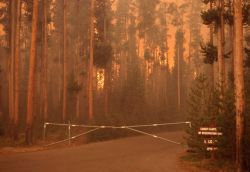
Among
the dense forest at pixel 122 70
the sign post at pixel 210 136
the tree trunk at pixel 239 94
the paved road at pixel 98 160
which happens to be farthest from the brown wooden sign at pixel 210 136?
the paved road at pixel 98 160

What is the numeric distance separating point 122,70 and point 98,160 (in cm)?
5909

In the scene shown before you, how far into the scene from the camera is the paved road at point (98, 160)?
1398 cm

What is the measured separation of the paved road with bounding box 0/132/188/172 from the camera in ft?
45.9

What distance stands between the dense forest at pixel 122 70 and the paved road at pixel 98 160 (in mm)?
2121

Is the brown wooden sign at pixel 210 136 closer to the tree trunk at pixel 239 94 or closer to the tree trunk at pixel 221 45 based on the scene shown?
the tree trunk at pixel 239 94

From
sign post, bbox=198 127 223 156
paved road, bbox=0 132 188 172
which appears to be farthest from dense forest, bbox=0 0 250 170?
paved road, bbox=0 132 188 172

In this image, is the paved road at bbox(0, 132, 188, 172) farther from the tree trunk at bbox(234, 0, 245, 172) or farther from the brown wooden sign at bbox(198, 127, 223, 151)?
the tree trunk at bbox(234, 0, 245, 172)

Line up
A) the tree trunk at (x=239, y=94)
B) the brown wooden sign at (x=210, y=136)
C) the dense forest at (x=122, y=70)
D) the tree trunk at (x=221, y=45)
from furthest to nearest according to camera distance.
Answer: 1. the tree trunk at (x=221, y=45)
2. the dense forest at (x=122, y=70)
3. the brown wooden sign at (x=210, y=136)
4. the tree trunk at (x=239, y=94)

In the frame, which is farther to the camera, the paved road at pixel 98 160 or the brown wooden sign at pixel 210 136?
the brown wooden sign at pixel 210 136

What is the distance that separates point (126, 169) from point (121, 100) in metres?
26.5

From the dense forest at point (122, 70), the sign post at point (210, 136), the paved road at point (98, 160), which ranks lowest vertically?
the paved road at point (98, 160)

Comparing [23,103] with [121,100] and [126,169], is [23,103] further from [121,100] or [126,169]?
[126,169]

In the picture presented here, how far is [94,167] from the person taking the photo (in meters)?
14.2

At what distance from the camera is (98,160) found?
16.1 meters
